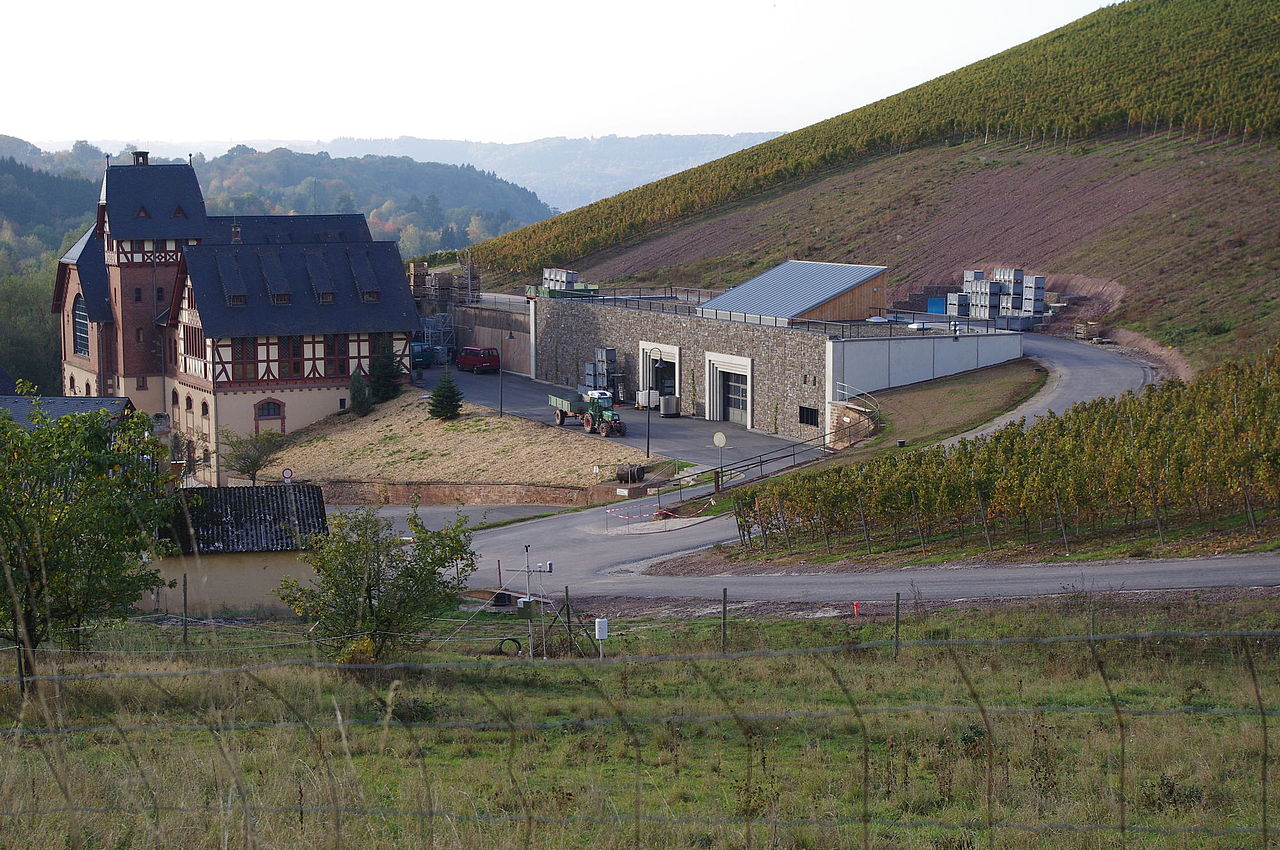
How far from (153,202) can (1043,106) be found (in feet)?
182

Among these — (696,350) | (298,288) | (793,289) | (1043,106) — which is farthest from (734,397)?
(1043,106)

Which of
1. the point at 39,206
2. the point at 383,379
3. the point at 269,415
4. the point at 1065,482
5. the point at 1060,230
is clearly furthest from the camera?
the point at 39,206

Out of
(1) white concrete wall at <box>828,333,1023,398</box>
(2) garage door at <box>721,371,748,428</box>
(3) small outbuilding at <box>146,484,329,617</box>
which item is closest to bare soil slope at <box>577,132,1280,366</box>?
(1) white concrete wall at <box>828,333,1023,398</box>

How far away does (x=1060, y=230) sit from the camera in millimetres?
66938

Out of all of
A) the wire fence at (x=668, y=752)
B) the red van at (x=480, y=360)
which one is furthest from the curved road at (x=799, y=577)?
the red van at (x=480, y=360)

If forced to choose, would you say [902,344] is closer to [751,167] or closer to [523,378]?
[523,378]

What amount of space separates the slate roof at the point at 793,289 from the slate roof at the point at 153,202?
27.4 meters

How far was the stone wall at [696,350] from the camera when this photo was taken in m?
45.5

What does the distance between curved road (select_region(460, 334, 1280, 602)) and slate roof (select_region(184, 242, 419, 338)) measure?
59.7ft

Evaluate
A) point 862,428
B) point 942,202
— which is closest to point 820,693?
point 862,428

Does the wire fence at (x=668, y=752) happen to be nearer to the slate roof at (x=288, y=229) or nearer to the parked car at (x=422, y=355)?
the parked car at (x=422, y=355)

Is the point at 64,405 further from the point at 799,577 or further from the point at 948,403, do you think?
the point at 948,403

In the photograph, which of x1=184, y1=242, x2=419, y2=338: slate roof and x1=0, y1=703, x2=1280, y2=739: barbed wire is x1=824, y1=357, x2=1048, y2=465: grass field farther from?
x1=184, y1=242, x2=419, y2=338: slate roof

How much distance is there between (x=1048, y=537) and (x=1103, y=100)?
64.5m
